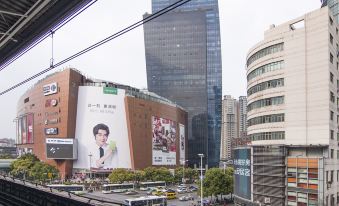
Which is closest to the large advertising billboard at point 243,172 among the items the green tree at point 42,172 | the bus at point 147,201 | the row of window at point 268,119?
the row of window at point 268,119

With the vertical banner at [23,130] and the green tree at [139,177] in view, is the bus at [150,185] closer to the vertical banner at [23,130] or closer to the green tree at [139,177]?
the green tree at [139,177]

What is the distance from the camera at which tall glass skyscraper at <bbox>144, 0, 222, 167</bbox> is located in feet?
484

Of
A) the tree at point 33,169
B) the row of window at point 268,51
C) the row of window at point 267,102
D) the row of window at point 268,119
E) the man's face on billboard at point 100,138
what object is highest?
the row of window at point 268,51

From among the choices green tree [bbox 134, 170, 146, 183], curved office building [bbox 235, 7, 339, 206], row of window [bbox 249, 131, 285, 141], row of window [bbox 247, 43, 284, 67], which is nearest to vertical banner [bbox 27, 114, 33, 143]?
green tree [bbox 134, 170, 146, 183]

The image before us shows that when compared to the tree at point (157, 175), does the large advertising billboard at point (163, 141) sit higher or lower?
higher

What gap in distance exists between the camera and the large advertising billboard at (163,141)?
364 feet

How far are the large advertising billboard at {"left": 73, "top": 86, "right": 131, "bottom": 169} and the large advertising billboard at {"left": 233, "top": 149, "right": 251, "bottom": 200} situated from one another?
53365mm

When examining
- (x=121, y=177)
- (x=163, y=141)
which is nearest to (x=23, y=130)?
(x=163, y=141)

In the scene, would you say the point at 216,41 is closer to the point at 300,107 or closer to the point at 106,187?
the point at 106,187

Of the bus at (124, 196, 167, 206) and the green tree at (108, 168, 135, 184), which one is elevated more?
the bus at (124, 196, 167, 206)

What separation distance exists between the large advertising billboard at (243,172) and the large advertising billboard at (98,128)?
53.4 meters

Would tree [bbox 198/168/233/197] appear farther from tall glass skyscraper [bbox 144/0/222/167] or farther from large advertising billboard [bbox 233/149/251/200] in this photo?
tall glass skyscraper [bbox 144/0/222/167]

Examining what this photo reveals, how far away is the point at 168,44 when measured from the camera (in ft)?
486

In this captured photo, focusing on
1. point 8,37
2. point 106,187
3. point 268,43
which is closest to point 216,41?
point 106,187
